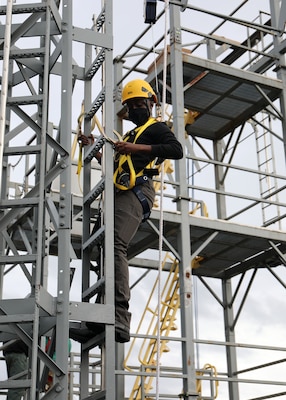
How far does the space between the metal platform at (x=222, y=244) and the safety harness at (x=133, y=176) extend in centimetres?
551

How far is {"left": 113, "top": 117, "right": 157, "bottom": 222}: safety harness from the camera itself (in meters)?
6.50

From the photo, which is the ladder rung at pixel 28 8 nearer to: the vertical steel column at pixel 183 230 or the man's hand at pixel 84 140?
the man's hand at pixel 84 140

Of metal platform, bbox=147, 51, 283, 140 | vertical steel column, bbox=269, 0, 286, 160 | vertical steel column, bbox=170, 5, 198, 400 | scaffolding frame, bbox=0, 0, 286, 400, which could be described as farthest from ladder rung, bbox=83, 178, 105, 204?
vertical steel column, bbox=269, 0, 286, 160

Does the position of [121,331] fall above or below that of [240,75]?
below

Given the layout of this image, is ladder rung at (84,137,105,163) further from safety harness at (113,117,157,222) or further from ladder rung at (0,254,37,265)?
ladder rung at (0,254,37,265)

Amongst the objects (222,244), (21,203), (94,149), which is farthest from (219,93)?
(21,203)

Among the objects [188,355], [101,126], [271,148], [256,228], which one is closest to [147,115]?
[101,126]

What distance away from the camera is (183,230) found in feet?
40.7

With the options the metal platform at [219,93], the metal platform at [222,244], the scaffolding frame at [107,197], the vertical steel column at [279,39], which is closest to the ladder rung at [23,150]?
the scaffolding frame at [107,197]

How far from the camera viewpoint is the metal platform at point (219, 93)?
13.8 meters

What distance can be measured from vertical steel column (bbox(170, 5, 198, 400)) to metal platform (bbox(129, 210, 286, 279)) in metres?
0.27

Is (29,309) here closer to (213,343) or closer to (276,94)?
(213,343)

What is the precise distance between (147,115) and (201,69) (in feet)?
23.0

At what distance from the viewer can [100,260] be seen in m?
6.24
